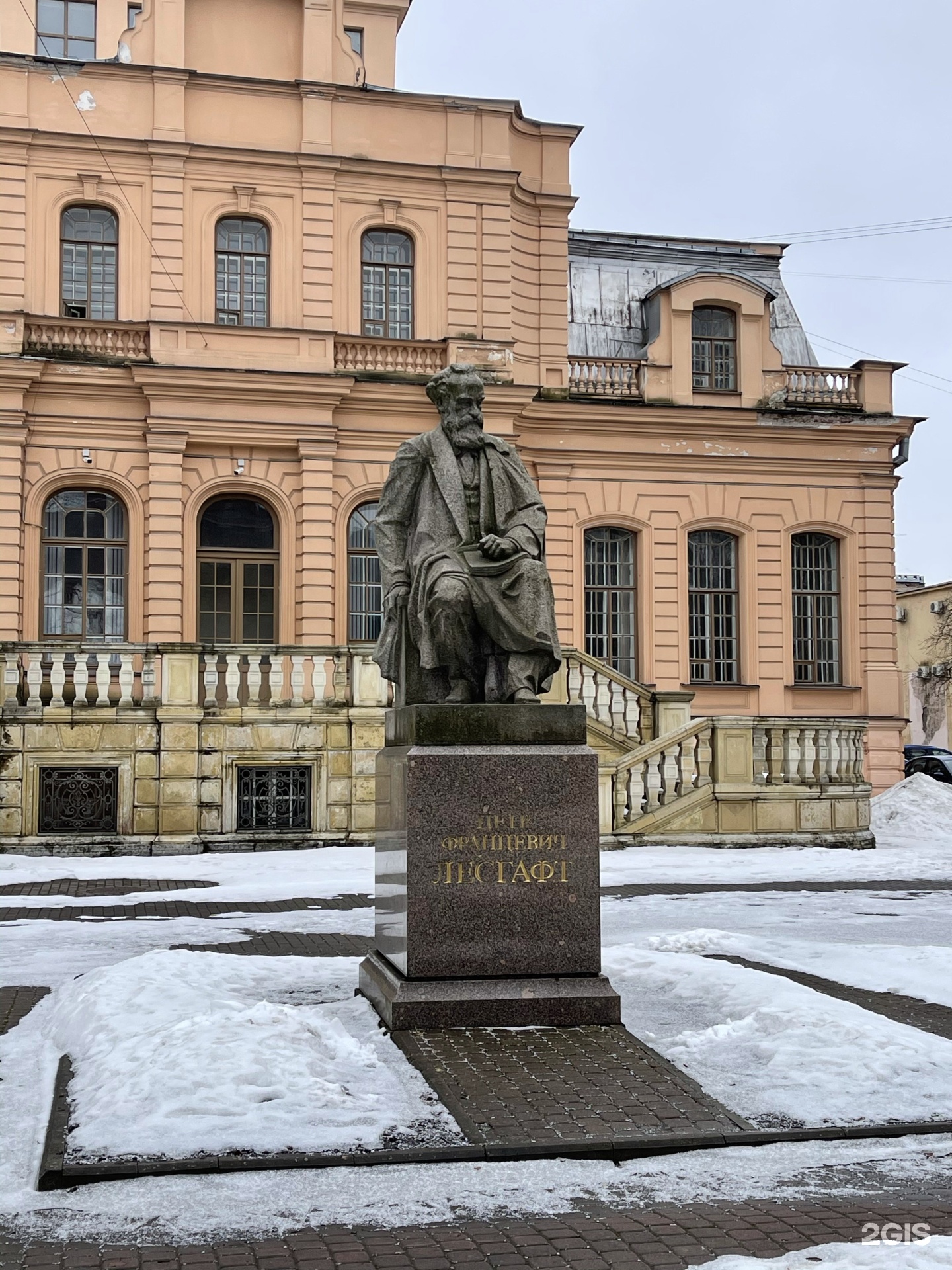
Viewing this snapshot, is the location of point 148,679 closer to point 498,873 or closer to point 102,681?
point 102,681

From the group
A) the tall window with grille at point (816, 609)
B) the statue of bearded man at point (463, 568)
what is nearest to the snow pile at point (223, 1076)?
the statue of bearded man at point (463, 568)

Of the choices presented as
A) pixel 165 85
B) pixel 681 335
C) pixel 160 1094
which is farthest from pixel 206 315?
pixel 160 1094

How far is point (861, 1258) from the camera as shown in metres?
4.05

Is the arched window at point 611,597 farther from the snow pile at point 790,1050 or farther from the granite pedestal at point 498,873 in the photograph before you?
the granite pedestal at point 498,873

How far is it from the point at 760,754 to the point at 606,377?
11557 millimetres

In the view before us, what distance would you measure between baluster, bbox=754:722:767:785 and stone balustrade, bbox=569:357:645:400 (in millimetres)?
10832

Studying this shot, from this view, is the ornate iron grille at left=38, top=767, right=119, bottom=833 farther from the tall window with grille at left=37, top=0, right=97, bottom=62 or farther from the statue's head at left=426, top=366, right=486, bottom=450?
the tall window with grille at left=37, top=0, right=97, bottom=62

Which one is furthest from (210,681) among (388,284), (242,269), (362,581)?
(388,284)

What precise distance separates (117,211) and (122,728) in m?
11.8

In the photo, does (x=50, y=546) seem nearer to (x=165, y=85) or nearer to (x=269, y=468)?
(x=269, y=468)

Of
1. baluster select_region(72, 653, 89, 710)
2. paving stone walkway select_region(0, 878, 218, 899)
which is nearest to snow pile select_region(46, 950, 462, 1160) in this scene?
paving stone walkway select_region(0, 878, 218, 899)

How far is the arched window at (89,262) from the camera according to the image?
2564 centimetres

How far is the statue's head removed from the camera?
8.05 metres

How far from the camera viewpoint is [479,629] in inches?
305
